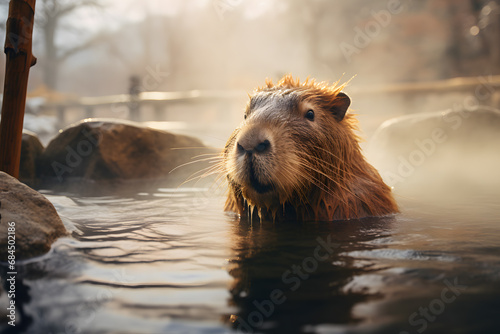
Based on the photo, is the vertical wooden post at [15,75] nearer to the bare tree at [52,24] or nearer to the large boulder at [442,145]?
the large boulder at [442,145]

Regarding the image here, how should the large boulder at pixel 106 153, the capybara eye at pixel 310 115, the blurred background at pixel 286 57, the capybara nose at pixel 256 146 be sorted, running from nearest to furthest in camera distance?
the capybara nose at pixel 256 146
the capybara eye at pixel 310 115
the large boulder at pixel 106 153
the blurred background at pixel 286 57

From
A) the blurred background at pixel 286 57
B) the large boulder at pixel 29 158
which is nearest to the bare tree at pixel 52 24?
the blurred background at pixel 286 57

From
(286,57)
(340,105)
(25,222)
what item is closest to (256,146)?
(340,105)

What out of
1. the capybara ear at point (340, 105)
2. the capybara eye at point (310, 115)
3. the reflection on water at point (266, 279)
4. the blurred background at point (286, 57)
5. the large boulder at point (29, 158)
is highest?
the blurred background at point (286, 57)

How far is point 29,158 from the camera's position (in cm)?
669

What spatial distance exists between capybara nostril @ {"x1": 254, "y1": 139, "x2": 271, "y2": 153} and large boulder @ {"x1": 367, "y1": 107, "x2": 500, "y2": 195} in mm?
4548

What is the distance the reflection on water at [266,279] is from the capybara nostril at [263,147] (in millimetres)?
597

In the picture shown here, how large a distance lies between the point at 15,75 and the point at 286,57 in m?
25.6

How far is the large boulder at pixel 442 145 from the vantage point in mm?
7660

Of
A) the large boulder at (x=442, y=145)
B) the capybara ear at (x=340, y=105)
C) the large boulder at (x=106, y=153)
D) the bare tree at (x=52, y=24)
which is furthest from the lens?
the bare tree at (x=52, y=24)

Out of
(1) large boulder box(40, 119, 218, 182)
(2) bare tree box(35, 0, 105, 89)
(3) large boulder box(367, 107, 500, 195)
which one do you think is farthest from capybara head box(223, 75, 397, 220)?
(2) bare tree box(35, 0, 105, 89)

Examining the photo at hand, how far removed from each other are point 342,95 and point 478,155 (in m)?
5.45

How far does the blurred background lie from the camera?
49.3ft

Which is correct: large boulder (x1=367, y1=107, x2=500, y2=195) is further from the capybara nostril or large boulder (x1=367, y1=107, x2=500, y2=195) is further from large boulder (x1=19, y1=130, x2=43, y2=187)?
large boulder (x1=19, y1=130, x2=43, y2=187)
